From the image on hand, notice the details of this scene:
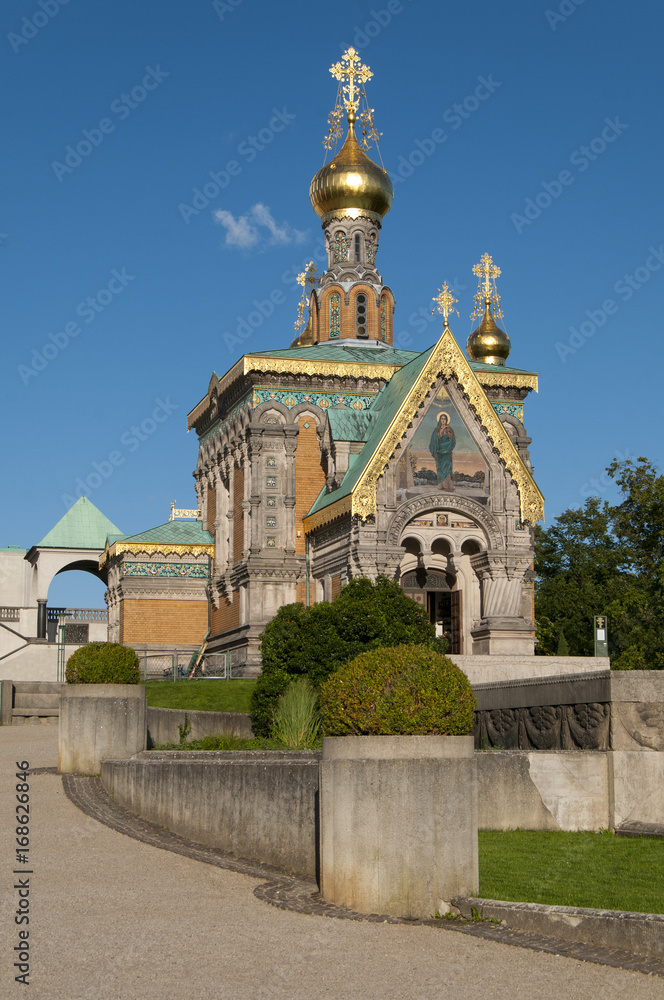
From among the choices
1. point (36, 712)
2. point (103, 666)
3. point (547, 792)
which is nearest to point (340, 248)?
point (36, 712)

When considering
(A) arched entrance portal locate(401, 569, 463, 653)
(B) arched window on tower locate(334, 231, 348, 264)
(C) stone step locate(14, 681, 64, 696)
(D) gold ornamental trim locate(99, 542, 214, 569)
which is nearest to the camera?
(C) stone step locate(14, 681, 64, 696)

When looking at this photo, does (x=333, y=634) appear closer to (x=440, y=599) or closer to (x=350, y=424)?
(x=440, y=599)

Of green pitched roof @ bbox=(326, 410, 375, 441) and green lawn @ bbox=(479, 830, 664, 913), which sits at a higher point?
green pitched roof @ bbox=(326, 410, 375, 441)

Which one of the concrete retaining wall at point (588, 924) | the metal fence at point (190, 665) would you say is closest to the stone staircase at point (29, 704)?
the metal fence at point (190, 665)

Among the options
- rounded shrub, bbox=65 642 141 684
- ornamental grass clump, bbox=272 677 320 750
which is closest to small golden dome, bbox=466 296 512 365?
ornamental grass clump, bbox=272 677 320 750

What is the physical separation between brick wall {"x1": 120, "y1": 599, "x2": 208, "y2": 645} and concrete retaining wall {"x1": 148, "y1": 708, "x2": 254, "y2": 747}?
1976 cm

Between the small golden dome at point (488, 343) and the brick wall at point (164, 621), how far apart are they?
20413 mm

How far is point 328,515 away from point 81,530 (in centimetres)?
1763

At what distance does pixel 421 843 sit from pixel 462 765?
0.59 m

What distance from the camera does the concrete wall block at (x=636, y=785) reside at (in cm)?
1158

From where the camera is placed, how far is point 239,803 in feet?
35.4

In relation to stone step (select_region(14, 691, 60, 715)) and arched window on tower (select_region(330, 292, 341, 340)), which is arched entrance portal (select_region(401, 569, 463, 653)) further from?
stone step (select_region(14, 691, 60, 715))

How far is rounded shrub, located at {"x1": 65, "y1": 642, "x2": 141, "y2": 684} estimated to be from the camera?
16.3 meters

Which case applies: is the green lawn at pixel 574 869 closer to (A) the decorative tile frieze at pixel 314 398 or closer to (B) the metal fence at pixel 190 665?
(B) the metal fence at pixel 190 665
